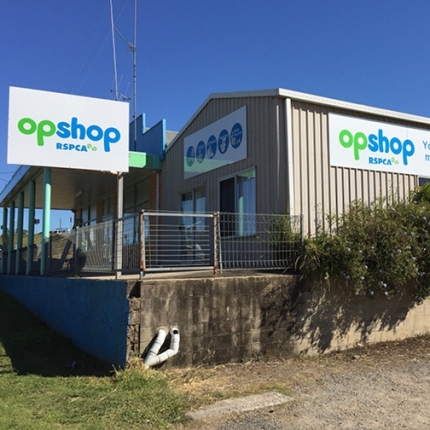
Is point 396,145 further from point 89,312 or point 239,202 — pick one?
point 89,312

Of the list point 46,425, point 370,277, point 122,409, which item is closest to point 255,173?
point 370,277

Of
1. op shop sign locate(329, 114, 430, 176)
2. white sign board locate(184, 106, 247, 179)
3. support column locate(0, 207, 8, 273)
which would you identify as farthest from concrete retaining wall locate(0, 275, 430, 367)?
support column locate(0, 207, 8, 273)

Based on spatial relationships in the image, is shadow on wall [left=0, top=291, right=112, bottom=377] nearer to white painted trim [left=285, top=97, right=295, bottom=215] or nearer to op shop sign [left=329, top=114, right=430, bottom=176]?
white painted trim [left=285, top=97, right=295, bottom=215]

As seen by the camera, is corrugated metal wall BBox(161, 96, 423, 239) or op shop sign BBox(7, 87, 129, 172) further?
corrugated metal wall BBox(161, 96, 423, 239)

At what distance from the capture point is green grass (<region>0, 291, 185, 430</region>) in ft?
16.0

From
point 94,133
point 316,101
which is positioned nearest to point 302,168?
point 316,101

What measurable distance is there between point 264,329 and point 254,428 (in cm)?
277

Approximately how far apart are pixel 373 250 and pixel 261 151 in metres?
3.02

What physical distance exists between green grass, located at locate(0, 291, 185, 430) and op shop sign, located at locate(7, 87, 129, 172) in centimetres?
357

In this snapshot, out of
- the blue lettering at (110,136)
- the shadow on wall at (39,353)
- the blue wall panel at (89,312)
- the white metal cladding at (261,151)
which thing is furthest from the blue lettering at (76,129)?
the shadow on wall at (39,353)

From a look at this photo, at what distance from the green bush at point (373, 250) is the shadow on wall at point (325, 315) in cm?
29

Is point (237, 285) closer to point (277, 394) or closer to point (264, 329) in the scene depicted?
point (264, 329)

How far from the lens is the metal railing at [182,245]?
7.48 metres

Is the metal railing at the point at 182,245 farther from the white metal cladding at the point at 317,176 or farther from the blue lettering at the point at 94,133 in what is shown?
the blue lettering at the point at 94,133
